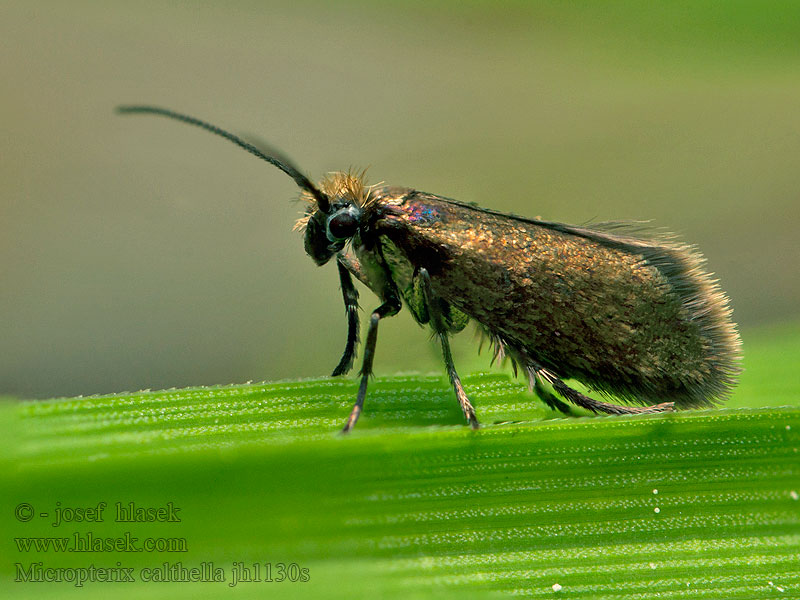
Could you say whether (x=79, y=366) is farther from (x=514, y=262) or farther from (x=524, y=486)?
(x=524, y=486)

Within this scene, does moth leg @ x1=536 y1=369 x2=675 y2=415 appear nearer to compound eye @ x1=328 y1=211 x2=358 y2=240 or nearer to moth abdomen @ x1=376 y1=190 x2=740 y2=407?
moth abdomen @ x1=376 y1=190 x2=740 y2=407

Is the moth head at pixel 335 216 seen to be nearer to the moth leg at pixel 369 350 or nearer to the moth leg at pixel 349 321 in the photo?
the moth leg at pixel 349 321

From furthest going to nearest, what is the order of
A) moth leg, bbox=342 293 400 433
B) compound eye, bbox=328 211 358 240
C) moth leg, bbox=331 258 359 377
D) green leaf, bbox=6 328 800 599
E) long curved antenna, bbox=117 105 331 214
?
moth leg, bbox=331 258 359 377, compound eye, bbox=328 211 358 240, long curved antenna, bbox=117 105 331 214, moth leg, bbox=342 293 400 433, green leaf, bbox=6 328 800 599

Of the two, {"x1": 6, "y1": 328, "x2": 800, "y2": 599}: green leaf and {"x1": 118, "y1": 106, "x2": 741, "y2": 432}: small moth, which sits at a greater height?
{"x1": 118, "y1": 106, "x2": 741, "y2": 432}: small moth

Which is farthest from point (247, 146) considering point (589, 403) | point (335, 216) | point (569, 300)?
point (589, 403)

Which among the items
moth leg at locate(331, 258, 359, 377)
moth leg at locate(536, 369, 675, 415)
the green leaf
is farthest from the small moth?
the green leaf

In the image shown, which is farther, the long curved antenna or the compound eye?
the compound eye

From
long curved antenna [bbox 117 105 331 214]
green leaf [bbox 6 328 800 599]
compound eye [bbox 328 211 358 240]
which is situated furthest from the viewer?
compound eye [bbox 328 211 358 240]
